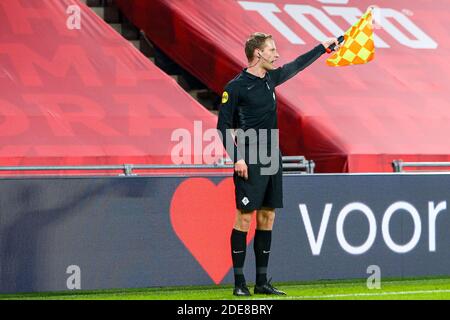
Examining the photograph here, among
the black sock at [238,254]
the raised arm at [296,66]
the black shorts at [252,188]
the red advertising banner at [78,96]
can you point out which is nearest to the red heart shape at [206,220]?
the black sock at [238,254]

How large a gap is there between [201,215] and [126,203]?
0.59 meters

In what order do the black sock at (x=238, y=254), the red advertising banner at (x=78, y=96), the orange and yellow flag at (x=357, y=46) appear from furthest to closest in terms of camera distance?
the red advertising banner at (x=78, y=96) < the orange and yellow flag at (x=357, y=46) < the black sock at (x=238, y=254)

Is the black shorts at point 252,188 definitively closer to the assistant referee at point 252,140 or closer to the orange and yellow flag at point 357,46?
the assistant referee at point 252,140

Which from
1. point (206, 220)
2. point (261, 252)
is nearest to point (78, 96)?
point (206, 220)

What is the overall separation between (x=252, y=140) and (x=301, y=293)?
1209mm

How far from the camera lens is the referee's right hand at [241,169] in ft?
24.0

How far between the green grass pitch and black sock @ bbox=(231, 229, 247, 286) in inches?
5.5

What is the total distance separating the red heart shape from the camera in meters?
8.38

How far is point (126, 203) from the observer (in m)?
8.21

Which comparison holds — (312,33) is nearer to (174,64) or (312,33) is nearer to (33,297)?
(174,64)

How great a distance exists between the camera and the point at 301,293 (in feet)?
26.0

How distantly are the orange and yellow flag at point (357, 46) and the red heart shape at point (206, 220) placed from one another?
4.11 feet

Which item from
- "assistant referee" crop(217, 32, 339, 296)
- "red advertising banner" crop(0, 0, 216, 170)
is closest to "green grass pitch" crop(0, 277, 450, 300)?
"assistant referee" crop(217, 32, 339, 296)
